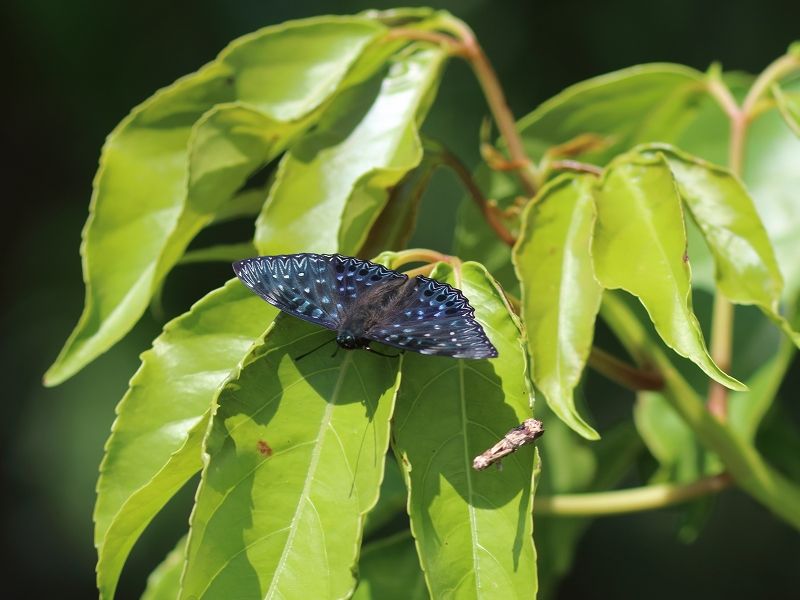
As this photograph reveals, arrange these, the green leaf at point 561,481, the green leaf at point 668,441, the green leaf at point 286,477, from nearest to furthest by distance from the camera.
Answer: the green leaf at point 286,477 → the green leaf at point 668,441 → the green leaf at point 561,481

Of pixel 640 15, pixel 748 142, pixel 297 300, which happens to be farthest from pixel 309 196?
pixel 640 15

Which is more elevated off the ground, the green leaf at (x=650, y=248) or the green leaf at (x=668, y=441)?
the green leaf at (x=650, y=248)

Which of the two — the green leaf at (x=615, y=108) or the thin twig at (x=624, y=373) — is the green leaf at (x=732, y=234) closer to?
the thin twig at (x=624, y=373)

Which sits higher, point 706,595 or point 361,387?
point 361,387

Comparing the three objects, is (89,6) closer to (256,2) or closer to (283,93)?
(256,2)

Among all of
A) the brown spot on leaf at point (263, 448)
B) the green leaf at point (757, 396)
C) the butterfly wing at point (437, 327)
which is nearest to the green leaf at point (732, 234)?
the butterfly wing at point (437, 327)

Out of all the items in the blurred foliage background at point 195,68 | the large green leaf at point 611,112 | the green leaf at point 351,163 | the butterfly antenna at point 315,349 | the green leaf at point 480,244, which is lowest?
the blurred foliage background at point 195,68

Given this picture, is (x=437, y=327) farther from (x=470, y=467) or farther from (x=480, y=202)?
(x=480, y=202)
